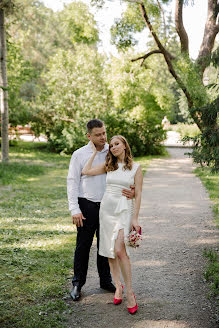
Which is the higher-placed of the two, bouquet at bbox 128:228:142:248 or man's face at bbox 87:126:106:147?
man's face at bbox 87:126:106:147

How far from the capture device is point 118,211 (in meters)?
3.99

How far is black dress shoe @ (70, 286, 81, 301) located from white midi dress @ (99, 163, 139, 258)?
63 cm

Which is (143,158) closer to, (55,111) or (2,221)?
(55,111)

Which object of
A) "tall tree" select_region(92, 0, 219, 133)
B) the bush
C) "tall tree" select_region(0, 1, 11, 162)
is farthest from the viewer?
"tall tree" select_region(0, 1, 11, 162)

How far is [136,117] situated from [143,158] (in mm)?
2178

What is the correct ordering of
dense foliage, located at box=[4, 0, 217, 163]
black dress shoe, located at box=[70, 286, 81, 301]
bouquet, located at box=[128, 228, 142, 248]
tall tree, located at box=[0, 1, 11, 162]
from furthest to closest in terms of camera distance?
dense foliage, located at box=[4, 0, 217, 163] < tall tree, located at box=[0, 1, 11, 162] < black dress shoe, located at box=[70, 286, 81, 301] < bouquet, located at box=[128, 228, 142, 248]

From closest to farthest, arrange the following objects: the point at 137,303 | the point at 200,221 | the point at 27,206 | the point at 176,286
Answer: the point at 137,303
the point at 176,286
the point at 200,221
the point at 27,206

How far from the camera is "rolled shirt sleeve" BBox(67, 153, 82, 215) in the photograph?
4.18 meters

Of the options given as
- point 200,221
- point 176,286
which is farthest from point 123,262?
point 200,221

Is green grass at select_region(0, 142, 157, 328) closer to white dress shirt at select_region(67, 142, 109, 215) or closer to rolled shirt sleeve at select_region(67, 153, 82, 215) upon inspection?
rolled shirt sleeve at select_region(67, 153, 82, 215)

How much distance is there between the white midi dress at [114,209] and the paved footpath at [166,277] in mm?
654

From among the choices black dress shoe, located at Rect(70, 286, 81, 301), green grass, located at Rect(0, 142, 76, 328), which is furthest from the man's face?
green grass, located at Rect(0, 142, 76, 328)

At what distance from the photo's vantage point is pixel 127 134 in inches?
797

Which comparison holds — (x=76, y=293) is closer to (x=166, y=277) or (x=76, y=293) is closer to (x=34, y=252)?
(x=166, y=277)
